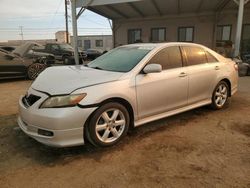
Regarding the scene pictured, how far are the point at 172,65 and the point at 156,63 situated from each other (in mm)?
417

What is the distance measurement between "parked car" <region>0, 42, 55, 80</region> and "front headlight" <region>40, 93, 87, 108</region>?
7.31 meters

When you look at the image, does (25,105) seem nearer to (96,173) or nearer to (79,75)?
(79,75)

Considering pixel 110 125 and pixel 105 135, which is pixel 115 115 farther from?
pixel 105 135

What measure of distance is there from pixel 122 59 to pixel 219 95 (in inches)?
98.6

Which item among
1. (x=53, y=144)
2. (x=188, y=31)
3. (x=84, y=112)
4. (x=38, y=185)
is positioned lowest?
(x=38, y=185)

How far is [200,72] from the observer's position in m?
4.96

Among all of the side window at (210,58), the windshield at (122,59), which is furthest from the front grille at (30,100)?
the side window at (210,58)

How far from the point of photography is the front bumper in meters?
3.23

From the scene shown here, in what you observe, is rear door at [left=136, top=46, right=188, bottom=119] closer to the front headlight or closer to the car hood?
the car hood

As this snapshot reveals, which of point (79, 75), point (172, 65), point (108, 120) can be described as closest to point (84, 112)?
point (108, 120)

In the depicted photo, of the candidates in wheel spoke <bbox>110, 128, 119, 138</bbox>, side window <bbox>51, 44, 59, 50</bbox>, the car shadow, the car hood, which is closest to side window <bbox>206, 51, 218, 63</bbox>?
the car shadow

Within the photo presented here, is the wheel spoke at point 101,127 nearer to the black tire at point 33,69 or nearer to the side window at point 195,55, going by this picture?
the side window at point 195,55

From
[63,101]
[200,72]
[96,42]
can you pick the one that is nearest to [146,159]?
[63,101]

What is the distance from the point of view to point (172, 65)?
4.57 m
